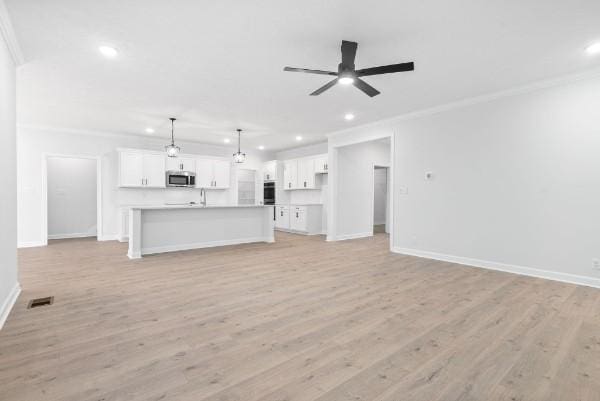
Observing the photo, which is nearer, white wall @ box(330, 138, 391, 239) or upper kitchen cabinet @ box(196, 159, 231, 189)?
white wall @ box(330, 138, 391, 239)

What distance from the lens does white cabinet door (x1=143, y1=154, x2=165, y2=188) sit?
7.53 metres

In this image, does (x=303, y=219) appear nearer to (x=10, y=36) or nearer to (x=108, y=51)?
(x=108, y=51)

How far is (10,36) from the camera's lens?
2781 millimetres

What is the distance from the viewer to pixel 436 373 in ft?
6.10

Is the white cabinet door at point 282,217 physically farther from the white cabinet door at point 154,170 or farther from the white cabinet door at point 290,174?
the white cabinet door at point 154,170

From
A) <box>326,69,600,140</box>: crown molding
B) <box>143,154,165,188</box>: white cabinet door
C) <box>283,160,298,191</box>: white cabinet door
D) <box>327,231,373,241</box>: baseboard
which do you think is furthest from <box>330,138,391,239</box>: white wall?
<box>143,154,165,188</box>: white cabinet door

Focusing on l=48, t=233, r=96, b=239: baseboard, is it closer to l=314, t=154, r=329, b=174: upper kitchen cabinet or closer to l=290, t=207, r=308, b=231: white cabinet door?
l=290, t=207, r=308, b=231: white cabinet door

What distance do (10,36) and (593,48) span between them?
5.91 m

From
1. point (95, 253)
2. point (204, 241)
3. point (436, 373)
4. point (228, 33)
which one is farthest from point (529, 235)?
point (95, 253)

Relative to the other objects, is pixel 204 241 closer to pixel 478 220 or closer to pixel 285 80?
pixel 285 80

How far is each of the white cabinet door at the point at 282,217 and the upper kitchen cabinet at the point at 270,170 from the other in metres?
1.03

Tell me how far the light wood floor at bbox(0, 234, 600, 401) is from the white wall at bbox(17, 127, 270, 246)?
10.4 ft

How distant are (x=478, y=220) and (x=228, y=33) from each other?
444 centimetres

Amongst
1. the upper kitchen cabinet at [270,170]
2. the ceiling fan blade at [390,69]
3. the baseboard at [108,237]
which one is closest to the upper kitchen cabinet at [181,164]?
the baseboard at [108,237]
